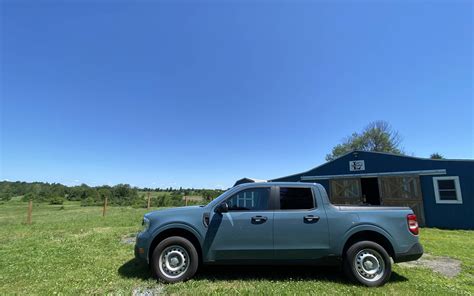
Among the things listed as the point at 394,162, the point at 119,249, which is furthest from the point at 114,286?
the point at 394,162

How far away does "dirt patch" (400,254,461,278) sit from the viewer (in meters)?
4.99

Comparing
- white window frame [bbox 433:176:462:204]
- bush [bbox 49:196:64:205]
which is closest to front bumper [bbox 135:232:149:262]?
white window frame [bbox 433:176:462:204]

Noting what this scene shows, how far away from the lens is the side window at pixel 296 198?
4.45 meters

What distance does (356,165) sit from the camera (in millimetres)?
13250

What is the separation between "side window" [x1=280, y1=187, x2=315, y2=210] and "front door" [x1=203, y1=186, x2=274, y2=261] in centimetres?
34

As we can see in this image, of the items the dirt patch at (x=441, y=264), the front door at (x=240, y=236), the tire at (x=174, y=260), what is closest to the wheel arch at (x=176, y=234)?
the tire at (x=174, y=260)

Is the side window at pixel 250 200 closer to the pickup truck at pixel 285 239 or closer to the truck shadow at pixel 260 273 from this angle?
the pickup truck at pixel 285 239

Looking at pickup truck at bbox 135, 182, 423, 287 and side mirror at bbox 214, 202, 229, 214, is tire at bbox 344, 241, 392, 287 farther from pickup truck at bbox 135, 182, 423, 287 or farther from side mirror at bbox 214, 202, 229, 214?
side mirror at bbox 214, 202, 229, 214

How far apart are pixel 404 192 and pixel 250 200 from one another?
1122 cm

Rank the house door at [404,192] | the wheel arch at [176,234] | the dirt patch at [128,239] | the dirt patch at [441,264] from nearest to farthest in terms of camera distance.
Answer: the wheel arch at [176,234]
the dirt patch at [441,264]
the dirt patch at [128,239]
the house door at [404,192]

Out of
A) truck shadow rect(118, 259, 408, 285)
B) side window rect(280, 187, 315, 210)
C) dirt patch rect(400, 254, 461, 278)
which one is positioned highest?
side window rect(280, 187, 315, 210)

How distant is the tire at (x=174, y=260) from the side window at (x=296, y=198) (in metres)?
1.86

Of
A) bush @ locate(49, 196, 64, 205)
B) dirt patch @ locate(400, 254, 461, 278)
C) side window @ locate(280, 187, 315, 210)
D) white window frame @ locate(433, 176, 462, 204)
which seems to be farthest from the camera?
bush @ locate(49, 196, 64, 205)

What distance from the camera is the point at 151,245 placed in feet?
14.2
